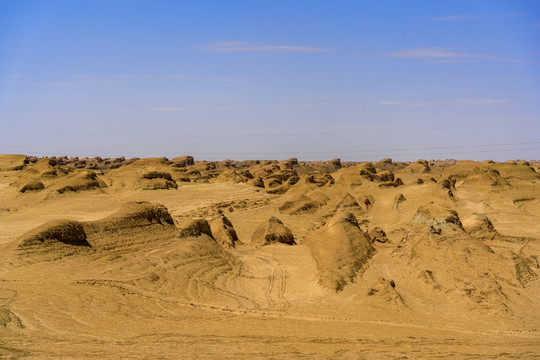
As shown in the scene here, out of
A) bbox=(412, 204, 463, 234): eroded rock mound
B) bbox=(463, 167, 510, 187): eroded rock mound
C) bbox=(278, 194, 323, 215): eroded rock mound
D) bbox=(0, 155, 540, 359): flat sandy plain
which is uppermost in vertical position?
bbox=(463, 167, 510, 187): eroded rock mound

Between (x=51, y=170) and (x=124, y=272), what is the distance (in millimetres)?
33714

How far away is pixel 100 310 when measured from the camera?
14.0m

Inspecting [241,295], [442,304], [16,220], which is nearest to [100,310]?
[241,295]

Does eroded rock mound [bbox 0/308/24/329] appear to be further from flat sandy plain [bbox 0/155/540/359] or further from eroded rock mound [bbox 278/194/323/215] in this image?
eroded rock mound [bbox 278/194/323/215]

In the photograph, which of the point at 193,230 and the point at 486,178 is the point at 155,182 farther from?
the point at 486,178

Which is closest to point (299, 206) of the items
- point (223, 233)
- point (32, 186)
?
point (223, 233)

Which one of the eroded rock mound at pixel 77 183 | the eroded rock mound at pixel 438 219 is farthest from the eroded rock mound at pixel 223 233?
the eroded rock mound at pixel 77 183

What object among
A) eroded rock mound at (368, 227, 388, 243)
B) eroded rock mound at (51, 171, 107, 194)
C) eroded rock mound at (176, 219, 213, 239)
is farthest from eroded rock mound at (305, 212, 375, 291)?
eroded rock mound at (51, 171, 107, 194)

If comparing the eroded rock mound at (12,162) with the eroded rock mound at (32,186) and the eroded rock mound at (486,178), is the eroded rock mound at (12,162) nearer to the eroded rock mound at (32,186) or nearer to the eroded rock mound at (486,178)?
the eroded rock mound at (32,186)

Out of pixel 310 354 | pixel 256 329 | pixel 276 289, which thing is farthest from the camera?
pixel 276 289

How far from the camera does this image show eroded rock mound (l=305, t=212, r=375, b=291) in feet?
66.7

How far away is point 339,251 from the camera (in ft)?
75.5

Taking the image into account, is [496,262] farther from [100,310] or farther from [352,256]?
[100,310]

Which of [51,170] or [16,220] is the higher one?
[51,170]
